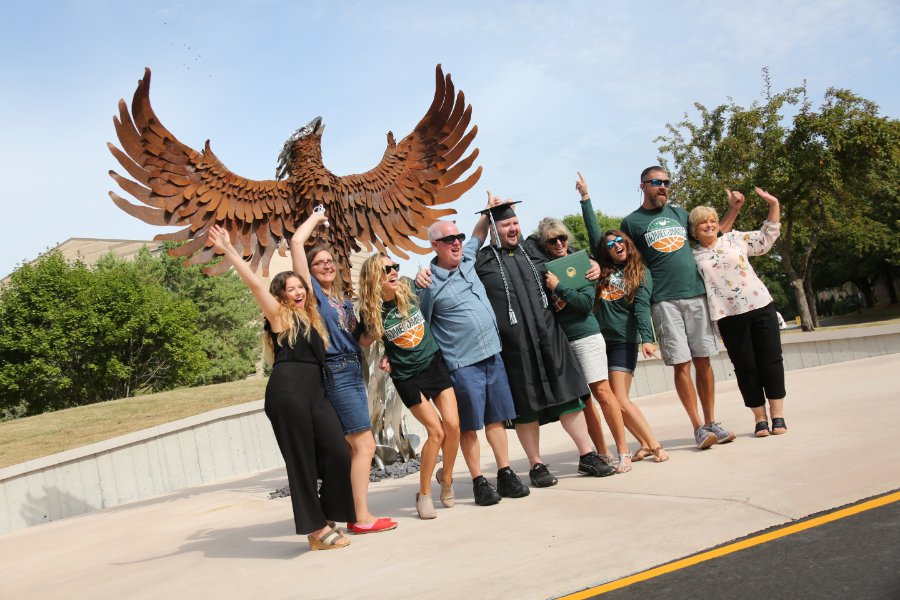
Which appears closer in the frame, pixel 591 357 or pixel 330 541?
pixel 330 541

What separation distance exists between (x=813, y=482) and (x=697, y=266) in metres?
2.17

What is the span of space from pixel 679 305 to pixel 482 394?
1.73 metres

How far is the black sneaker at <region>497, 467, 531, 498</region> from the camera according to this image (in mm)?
5148

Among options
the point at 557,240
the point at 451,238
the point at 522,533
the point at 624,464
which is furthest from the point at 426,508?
the point at 557,240

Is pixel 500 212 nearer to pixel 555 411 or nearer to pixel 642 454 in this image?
pixel 555 411

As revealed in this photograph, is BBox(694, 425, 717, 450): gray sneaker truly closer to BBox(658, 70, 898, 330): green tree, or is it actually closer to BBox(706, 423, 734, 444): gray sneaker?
BBox(706, 423, 734, 444): gray sneaker

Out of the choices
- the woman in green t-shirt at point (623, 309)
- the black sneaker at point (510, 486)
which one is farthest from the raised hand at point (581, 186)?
the black sneaker at point (510, 486)

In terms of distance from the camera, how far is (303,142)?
23.8 ft

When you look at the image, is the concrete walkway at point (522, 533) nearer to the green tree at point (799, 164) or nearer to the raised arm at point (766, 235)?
the raised arm at point (766, 235)

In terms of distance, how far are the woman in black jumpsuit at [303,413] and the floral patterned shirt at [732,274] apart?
2.92m

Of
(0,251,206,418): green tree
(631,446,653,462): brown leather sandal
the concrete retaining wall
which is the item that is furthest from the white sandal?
(0,251,206,418): green tree

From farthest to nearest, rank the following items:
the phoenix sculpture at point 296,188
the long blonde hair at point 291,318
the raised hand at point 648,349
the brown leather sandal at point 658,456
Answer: the phoenix sculpture at point 296,188 → the brown leather sandal at point 658,456 → the raised hand at point 648,349 → the long blonde hair at point 291,318

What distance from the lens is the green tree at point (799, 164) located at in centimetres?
2552

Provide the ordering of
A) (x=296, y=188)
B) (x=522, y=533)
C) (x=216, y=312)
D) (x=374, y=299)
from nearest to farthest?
(x=522, y=533) < (x=374, y=299) < (x=296, y=188) < (x=216, y=312)
